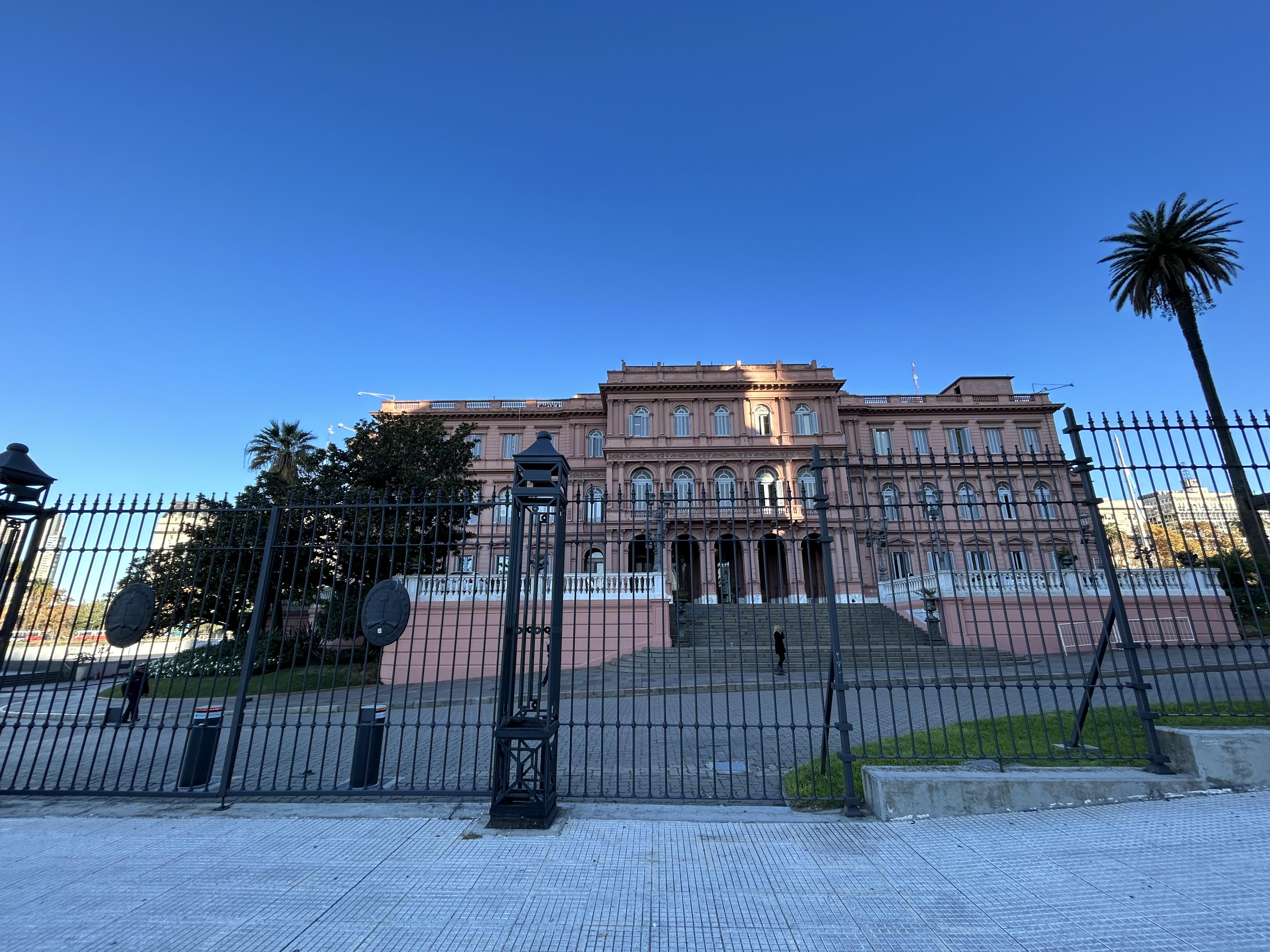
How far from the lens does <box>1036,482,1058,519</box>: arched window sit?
5.50 m

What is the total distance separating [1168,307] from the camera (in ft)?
65.8

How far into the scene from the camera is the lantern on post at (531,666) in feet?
15.3

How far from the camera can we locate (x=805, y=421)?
3197cm

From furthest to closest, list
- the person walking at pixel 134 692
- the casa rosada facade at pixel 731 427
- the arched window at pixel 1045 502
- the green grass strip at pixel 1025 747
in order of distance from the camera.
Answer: the casa rosada facade at pixel 731 427 → the person walking at pixel 134 692 → the arched window at pixel 1045 502 → the green grass strip at pixel 1025 747

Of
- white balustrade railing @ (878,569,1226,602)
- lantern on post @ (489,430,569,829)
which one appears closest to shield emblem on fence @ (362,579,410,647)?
lantern on post @ (489,430,569,829)

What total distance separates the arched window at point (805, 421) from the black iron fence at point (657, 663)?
51.9ft

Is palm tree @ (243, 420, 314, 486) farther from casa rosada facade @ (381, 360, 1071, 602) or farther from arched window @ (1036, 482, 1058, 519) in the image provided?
arched window @ (1036, 482, 1058, 519)

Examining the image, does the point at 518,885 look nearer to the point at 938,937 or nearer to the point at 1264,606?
the point at 938,937

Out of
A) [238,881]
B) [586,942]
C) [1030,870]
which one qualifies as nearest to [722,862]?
[586,942]

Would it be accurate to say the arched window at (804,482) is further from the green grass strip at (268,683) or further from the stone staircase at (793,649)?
the green grass strip at (268,683)

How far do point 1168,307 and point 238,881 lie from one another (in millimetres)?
28254

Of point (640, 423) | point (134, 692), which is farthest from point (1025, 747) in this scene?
point (640, 423)

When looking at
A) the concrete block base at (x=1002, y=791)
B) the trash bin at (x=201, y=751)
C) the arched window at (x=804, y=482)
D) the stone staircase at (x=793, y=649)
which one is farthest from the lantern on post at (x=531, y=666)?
the arched window at (x=804, y=482)

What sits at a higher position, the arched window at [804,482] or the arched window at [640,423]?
the arched window at [640,423]
